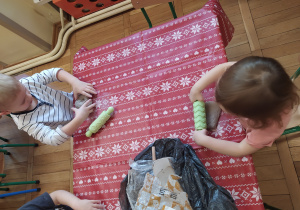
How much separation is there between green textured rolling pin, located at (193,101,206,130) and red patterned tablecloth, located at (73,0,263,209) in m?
0.04

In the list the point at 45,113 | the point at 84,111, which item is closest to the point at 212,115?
the point at 84,111

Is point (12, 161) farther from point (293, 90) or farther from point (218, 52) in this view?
point (293, 90)

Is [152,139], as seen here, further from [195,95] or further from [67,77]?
[67,77]

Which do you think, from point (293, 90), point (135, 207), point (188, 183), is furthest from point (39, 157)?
point (293, 90)

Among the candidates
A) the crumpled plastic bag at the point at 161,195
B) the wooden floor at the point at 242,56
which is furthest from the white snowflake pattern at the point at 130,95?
the wooden floor at the point at 242,56

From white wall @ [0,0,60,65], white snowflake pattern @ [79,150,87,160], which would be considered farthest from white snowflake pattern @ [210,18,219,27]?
white wall @ [0,0,60,65]

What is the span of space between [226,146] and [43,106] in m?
0.87

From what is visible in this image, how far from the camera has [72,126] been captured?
3.28 feet

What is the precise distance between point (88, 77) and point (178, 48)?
448 millimetres

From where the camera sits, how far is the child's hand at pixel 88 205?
2.87 feet

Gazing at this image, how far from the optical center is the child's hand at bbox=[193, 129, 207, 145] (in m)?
0.76

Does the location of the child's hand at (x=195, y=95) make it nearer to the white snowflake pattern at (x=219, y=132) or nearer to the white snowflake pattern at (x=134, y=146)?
the white snowflake pattern at (x=219, y=132)

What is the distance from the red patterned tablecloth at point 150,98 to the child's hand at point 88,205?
1.0 inches

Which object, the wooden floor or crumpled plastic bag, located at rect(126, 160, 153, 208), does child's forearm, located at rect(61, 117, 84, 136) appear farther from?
the wooden floor
